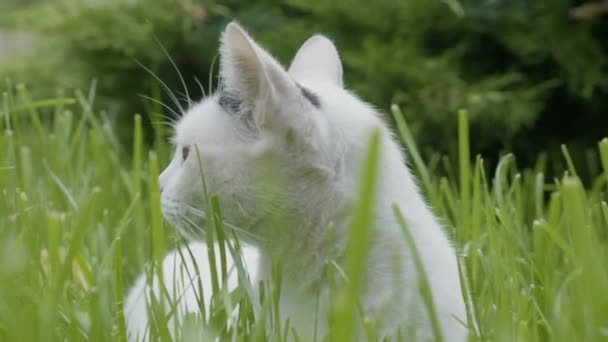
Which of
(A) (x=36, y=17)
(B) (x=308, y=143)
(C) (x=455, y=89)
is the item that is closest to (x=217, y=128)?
(B) (x=308, y=143)

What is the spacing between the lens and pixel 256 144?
3.79ft

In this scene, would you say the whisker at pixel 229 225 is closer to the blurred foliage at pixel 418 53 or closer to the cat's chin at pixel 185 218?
the cat's chin at pixel 185 218

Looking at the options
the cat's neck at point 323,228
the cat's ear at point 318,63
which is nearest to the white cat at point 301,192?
the cat's neck at point 323,228

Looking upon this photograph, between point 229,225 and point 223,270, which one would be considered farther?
point 229,225

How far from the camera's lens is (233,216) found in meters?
1.18

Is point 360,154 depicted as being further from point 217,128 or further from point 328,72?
point 328,72

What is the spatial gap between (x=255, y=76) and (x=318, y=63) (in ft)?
1.33

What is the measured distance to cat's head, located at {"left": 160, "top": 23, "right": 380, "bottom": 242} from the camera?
109 centimetres

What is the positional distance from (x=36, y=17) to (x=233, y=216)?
6.76 ft

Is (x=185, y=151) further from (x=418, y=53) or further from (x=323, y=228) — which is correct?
(x=418, y=53)

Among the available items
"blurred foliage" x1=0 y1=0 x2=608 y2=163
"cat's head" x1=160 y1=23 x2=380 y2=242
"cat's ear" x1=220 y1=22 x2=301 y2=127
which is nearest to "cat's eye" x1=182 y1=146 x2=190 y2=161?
"cat's head" x1=160 y1=23 x2=380 y2=242

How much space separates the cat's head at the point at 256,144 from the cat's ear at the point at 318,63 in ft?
0.57

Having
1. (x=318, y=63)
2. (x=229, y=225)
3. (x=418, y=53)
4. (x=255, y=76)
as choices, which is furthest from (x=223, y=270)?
(x=418, y=53)

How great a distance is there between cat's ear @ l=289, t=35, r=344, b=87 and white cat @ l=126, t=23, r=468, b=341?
0.22 meters
